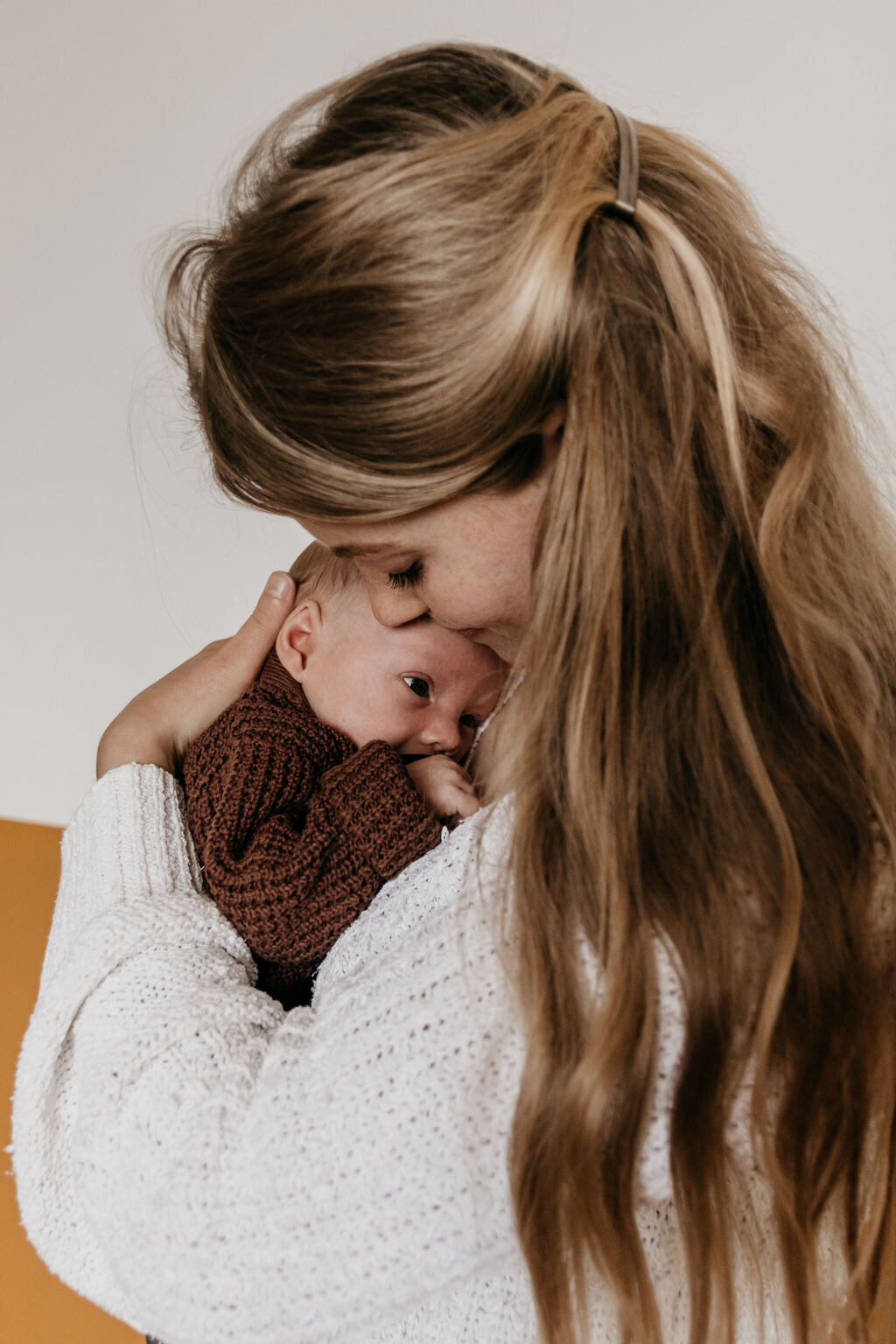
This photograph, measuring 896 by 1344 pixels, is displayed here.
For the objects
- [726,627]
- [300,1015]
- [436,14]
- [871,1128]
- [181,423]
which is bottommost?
[871,1128]

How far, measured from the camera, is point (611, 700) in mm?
771

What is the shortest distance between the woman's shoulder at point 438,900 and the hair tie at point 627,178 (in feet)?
1.36

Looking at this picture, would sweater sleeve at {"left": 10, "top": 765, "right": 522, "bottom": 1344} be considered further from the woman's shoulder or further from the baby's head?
the baby's head

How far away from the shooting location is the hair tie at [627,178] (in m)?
0.80

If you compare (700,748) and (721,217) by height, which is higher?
(721,217)

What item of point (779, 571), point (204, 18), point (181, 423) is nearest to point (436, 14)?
point (204, 18)

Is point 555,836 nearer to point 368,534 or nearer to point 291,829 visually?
point 368,534

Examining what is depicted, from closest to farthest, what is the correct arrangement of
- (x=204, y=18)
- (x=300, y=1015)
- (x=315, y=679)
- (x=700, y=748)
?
(x=700, y=748) < (x=300, y=1015) < (x=315, y=679) < (x=204, y=18)

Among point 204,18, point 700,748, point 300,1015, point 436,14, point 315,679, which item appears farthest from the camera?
point 204,18

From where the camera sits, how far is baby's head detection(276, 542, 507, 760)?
121 cm

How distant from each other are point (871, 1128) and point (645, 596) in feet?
1.41

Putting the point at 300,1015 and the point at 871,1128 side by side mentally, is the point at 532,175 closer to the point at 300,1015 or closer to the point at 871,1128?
the point at 300,1015

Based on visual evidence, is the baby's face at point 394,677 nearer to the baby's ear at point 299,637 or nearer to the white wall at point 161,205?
the baby's ear at point 299,637

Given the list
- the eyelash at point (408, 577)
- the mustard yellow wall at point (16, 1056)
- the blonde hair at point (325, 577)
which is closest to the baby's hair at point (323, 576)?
the blonde hair at point (325, 577)
